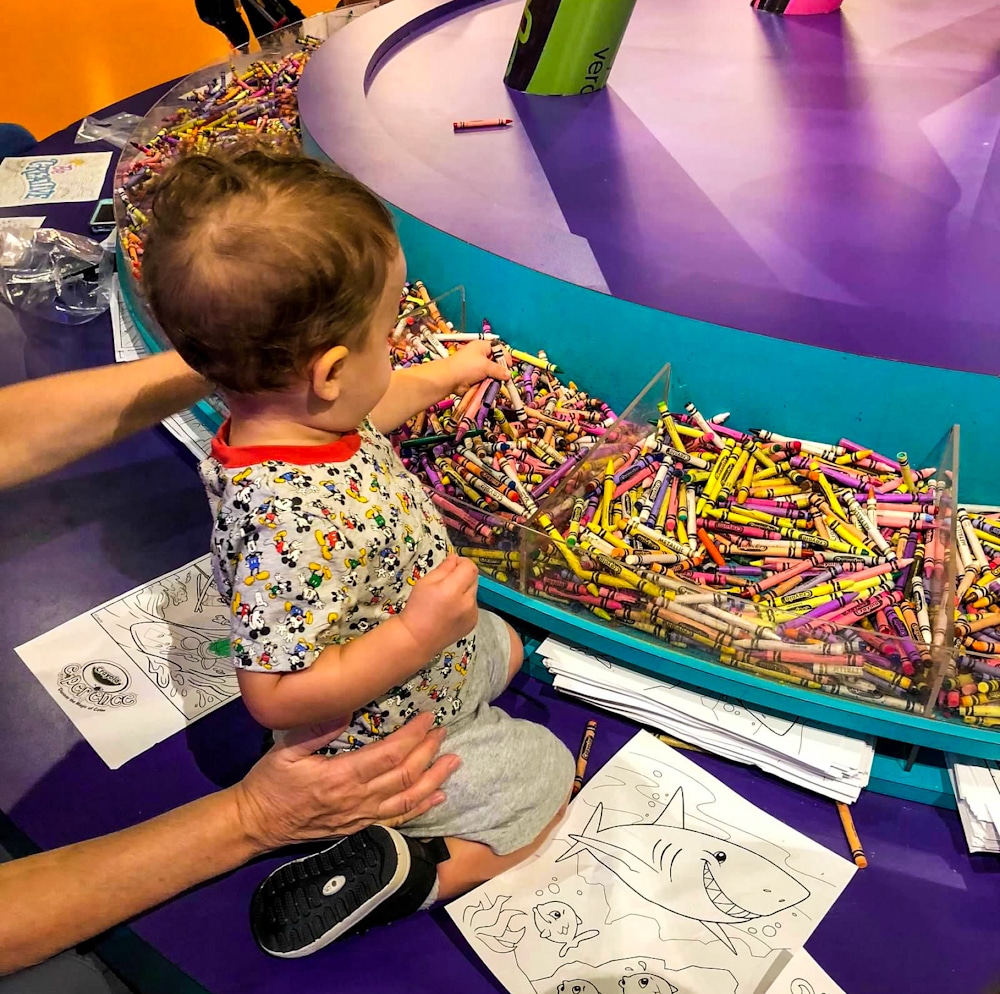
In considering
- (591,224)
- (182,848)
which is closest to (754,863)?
(182,848)

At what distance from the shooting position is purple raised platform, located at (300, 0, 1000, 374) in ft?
5.56

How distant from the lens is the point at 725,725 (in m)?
1.34

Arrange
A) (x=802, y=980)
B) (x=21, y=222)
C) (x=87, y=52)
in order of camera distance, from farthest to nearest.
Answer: (x=87, y=52) < (x=21, y=222) < (x=802, y=980)

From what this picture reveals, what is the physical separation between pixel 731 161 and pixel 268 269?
1.73 m

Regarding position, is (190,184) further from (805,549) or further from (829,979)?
(829,979)

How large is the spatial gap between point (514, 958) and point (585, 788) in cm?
27

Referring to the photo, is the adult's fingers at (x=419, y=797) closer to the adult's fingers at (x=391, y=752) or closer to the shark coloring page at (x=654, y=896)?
the adult's fingers at (x=391, y=752)

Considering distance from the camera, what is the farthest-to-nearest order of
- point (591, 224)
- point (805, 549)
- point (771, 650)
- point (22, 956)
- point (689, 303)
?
point (591, 224) → point (689, 303) → point (805, 549) → point (771, 650) → point (22, 956)

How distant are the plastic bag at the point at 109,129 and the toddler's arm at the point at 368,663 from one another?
2.51 m

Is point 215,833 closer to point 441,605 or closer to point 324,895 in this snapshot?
point 324,895

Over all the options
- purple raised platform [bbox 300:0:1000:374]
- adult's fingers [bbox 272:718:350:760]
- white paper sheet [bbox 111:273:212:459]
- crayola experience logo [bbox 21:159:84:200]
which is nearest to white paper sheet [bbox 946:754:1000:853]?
purple raised platform [bbox 300:0:1000:374]

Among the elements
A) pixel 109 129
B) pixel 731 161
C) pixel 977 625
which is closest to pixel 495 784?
pixel 977 625

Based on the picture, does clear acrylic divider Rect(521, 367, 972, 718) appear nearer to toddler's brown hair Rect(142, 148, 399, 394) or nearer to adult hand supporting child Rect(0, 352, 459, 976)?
adult hand supporting child Rect(0, 352, 459, 976)

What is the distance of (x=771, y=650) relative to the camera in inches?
50.8
